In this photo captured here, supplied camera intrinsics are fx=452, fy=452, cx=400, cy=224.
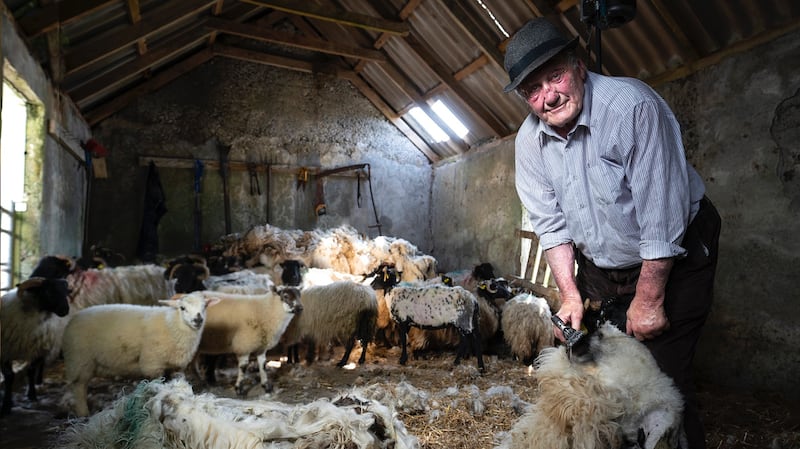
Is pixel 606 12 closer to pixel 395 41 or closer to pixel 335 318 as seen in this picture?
pixel 335 318

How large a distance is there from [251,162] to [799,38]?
30.8 feet

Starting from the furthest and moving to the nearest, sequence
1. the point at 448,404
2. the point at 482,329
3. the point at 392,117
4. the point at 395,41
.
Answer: the point at 392,117, the point at 395,41, the point at 482,329, the point at 448,404

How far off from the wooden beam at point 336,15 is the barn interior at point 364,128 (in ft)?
0.12

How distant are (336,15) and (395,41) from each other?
1.64m

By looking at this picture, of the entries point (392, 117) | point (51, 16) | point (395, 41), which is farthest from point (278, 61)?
point (51, 16)

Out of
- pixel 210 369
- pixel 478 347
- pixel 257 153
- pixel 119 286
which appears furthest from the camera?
pixel 257 153

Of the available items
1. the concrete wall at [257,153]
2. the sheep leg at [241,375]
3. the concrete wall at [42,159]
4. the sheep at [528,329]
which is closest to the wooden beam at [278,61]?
the concrete wall at [257,153]

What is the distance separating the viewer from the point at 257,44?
1047 centimetres

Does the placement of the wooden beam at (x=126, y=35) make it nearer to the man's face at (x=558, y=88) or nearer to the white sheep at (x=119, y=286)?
the white sheep at (x=119, y=286)

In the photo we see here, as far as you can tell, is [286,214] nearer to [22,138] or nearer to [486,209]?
[486,209]

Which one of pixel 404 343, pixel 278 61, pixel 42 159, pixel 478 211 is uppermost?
pixel 278 61

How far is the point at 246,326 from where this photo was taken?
4500 mm

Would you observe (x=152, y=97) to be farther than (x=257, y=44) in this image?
No

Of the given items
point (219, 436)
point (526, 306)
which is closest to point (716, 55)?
point (526, 306)
